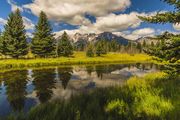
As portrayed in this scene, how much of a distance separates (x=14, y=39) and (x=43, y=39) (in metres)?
8.65

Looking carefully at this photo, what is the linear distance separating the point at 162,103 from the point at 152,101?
0.65 metres

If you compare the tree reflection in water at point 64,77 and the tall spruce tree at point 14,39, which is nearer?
the tree reflection in water at point 64,77

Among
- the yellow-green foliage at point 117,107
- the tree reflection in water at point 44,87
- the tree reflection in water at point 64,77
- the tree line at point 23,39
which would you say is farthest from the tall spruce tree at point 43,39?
the yellow-green foliage at point 117,107

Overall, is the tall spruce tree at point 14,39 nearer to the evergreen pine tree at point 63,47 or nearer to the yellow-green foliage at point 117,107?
the evergreen pine tree at point 63,47

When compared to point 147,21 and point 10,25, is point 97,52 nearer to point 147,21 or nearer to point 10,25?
point 10,25

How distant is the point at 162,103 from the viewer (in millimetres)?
8938

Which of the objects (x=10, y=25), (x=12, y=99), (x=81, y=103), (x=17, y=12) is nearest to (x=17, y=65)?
(x=10, y=25)

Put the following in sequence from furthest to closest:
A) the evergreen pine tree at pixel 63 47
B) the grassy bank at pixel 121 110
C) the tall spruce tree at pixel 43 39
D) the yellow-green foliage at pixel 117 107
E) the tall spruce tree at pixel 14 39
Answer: the evergreen pine tree at pixel 63 47 → the tall spruce tree at pixel 43 39 → the tall spruce tree at pixel 14 39 → the yellow-green foliage at pixel 117 107 → the grassy bank at pixel 121 110

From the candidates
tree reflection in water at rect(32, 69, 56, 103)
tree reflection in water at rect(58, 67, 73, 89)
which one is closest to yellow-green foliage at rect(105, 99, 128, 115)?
tree reflection in water at rect(32, 69, 56, 103)

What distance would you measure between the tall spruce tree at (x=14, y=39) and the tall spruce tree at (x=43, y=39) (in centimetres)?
397

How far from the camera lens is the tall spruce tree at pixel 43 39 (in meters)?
60.6

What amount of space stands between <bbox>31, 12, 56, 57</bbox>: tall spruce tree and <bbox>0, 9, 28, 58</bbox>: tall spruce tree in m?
3.97

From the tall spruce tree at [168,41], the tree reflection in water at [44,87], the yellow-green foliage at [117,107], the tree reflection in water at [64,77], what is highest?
the tall spruce tree at [168,41]

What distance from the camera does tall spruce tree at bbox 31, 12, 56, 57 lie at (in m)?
60.6
